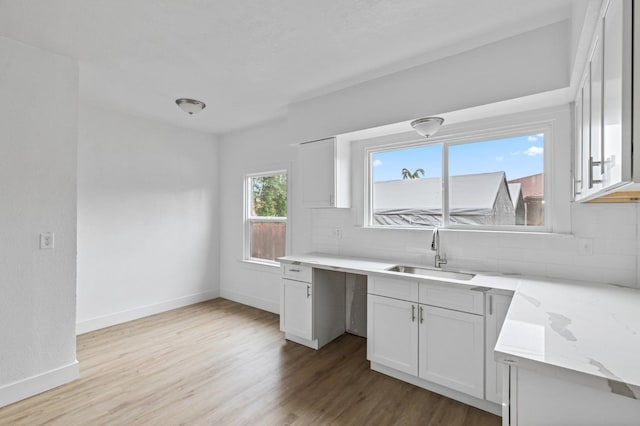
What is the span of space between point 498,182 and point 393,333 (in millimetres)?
1606

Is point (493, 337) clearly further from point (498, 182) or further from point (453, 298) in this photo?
point (498, 182)

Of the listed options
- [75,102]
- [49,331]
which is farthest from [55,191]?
[49,331]

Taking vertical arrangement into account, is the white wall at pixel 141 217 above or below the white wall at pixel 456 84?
below

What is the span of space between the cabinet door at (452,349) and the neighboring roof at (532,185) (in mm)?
1179

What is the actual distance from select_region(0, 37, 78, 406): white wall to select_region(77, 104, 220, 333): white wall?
3.92 ft

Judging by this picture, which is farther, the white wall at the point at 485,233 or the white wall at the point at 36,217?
the white wall at the point at 36,217

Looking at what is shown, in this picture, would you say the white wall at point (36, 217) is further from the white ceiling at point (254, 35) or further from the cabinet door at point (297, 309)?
the cabinet door at point (297, 309)

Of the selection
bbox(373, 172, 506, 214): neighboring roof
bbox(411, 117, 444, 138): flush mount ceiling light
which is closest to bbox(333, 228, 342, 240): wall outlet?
bbox(373, 172, 506, 214): neighboring roof

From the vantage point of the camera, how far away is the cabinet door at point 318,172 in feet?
10.9

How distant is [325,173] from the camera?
3.36 metres

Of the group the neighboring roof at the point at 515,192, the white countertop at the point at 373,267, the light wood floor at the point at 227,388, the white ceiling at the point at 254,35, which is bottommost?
the light wood floor at the point at 227,388

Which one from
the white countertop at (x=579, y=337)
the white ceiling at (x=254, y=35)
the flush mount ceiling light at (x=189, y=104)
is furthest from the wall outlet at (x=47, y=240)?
the white countertop at (x=579, y=337)

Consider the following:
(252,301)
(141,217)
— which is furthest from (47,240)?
(252,301)

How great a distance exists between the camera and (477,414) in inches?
84.9
